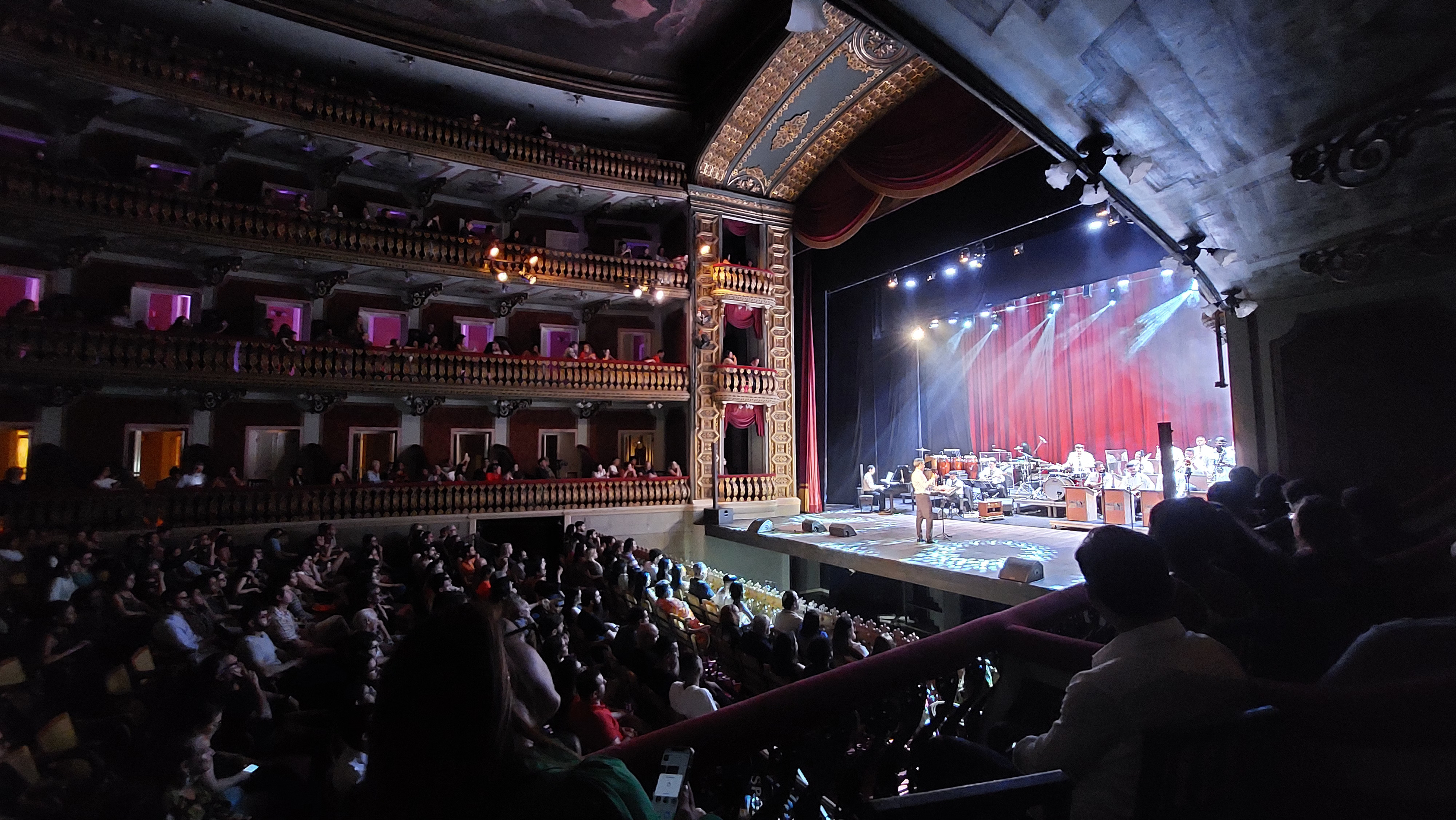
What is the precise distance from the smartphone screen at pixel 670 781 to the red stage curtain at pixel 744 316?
45.8 feet

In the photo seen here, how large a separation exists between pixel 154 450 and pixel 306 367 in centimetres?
348

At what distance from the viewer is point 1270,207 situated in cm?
479

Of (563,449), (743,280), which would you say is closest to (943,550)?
(743,280)

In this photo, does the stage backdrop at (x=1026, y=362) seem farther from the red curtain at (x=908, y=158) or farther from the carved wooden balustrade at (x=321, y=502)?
the carved wooden balustrade at (x=321, y=502)

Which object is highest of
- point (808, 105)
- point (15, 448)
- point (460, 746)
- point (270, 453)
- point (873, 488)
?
point (808, 105)

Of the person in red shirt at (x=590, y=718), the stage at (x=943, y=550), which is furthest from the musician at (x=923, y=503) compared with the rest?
the person in red shirt at (x=590, y=718)

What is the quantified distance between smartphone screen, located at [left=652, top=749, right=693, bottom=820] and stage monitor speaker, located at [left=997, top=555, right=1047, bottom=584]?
647 cm

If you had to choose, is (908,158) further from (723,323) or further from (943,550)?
(943,550)

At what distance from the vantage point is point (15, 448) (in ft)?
34.4

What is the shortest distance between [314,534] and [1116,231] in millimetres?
15411

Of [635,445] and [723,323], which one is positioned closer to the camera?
[723,323]

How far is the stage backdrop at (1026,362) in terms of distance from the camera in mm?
13250

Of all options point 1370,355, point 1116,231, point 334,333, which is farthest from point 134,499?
point 1116,231

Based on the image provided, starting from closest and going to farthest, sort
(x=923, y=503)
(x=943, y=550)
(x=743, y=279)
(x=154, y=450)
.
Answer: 1. (x=943, y=550)
2. (x=923, y=503)
3. (x=154, y=450)
4. (x=743, y=279)
